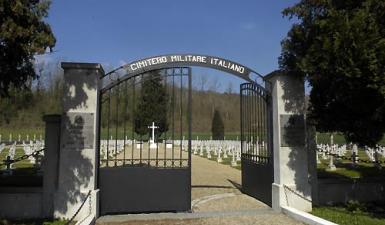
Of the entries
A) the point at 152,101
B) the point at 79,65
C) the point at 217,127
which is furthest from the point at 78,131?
the point at 217,127

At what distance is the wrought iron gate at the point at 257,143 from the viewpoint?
11.2m

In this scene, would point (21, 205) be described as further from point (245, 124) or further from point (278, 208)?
point (245, 124)

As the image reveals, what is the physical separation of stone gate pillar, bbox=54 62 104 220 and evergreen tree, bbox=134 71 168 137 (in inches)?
47.8

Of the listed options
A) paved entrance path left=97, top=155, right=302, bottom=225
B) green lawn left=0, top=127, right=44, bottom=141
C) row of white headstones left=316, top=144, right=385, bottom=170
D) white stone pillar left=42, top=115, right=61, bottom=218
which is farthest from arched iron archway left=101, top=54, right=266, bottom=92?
green lawn left=0, top=127, right=44, bottom=141

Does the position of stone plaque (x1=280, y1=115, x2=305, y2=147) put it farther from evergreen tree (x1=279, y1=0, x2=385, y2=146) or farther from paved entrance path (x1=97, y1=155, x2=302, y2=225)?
paved entrance path (x1=97, y1=155, x2=302, y2=225)

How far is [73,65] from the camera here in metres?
9.66

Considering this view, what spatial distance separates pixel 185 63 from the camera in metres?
10.4

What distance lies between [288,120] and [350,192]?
2.83 m

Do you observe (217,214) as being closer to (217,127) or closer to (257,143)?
(257,143)

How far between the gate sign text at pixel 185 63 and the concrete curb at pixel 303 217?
10.9ft

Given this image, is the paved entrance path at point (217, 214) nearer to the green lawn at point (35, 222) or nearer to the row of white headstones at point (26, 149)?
the green lawn at point (35, 222)

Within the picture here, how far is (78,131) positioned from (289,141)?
4.89m

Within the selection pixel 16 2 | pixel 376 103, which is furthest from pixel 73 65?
pixel 376 103

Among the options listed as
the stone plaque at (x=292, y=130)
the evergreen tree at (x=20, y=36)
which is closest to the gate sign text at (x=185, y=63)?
the stone plaque at (x=292, y=130)
